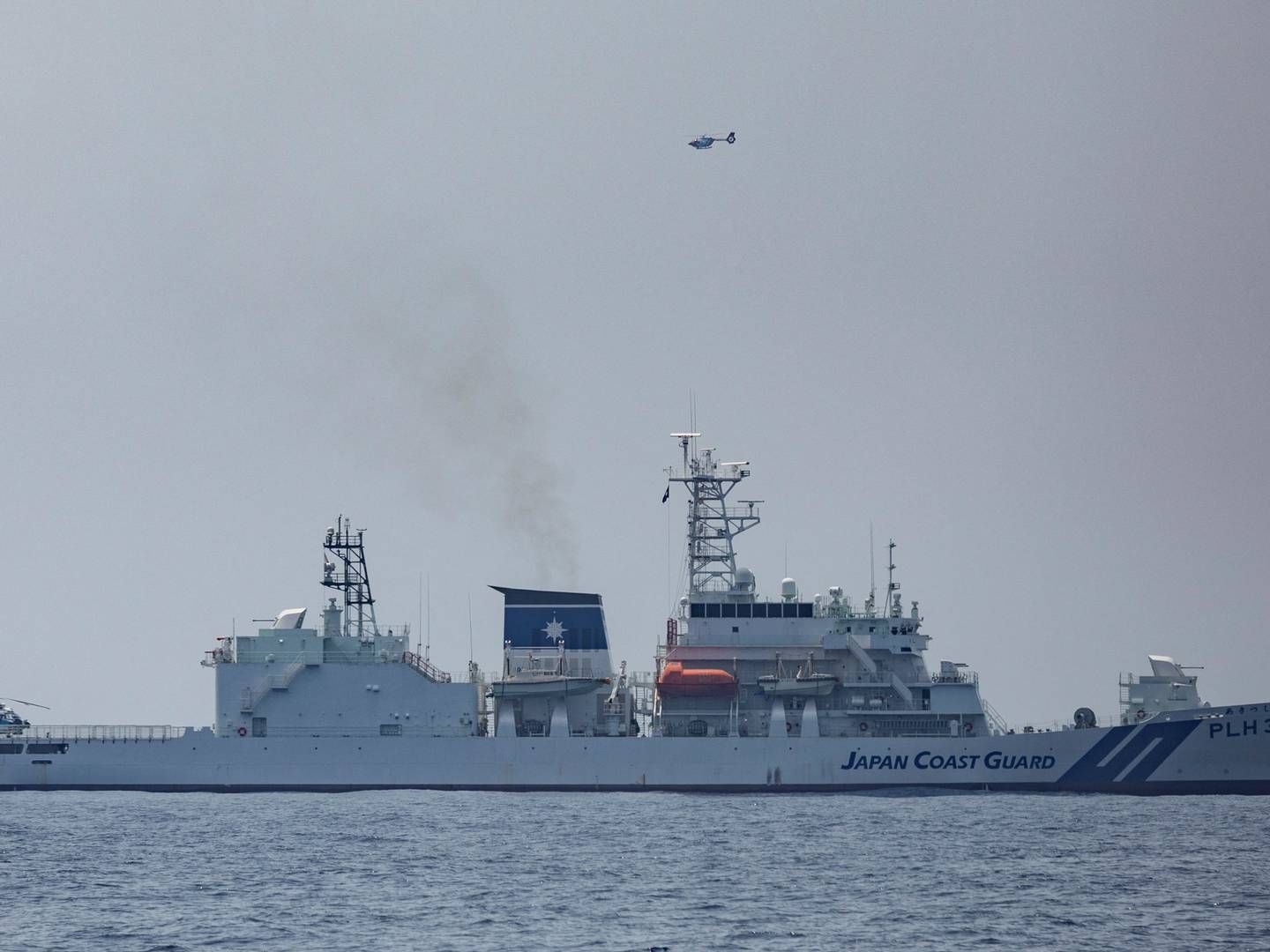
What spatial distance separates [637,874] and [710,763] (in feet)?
49.9

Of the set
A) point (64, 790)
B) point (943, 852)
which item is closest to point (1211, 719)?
point (943, 852)

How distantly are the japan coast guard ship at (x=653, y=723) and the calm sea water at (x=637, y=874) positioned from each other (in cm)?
216

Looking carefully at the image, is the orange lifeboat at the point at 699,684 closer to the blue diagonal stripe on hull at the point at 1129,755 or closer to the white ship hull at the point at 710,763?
the white ship hull at the point at 710,763

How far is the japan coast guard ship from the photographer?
145 feet

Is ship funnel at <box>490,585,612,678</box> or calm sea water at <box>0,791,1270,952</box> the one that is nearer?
calm sea water at <box>0,791,1270,952</box>

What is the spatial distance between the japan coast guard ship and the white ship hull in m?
0.05

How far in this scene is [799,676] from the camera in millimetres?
45031

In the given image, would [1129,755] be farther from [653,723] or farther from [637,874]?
[637,874]

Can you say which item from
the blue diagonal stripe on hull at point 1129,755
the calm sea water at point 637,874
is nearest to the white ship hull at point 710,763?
the blue diagonal stripe on hull at point 1129,755

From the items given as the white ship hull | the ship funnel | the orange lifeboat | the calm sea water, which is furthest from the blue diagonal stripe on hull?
the ship funnel

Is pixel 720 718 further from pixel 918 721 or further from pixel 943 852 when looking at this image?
pixel 943 852

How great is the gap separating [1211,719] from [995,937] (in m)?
21.8

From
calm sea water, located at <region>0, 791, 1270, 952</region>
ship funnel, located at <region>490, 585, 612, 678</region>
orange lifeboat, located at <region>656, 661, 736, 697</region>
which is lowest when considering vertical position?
calm sea water, located at <region>0, 791, 1270, 952</region>

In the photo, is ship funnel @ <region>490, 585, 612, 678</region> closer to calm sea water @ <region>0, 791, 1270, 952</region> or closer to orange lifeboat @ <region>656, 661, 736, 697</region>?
orange lifeboat @ <region>656, 661, 736, 697</region>
